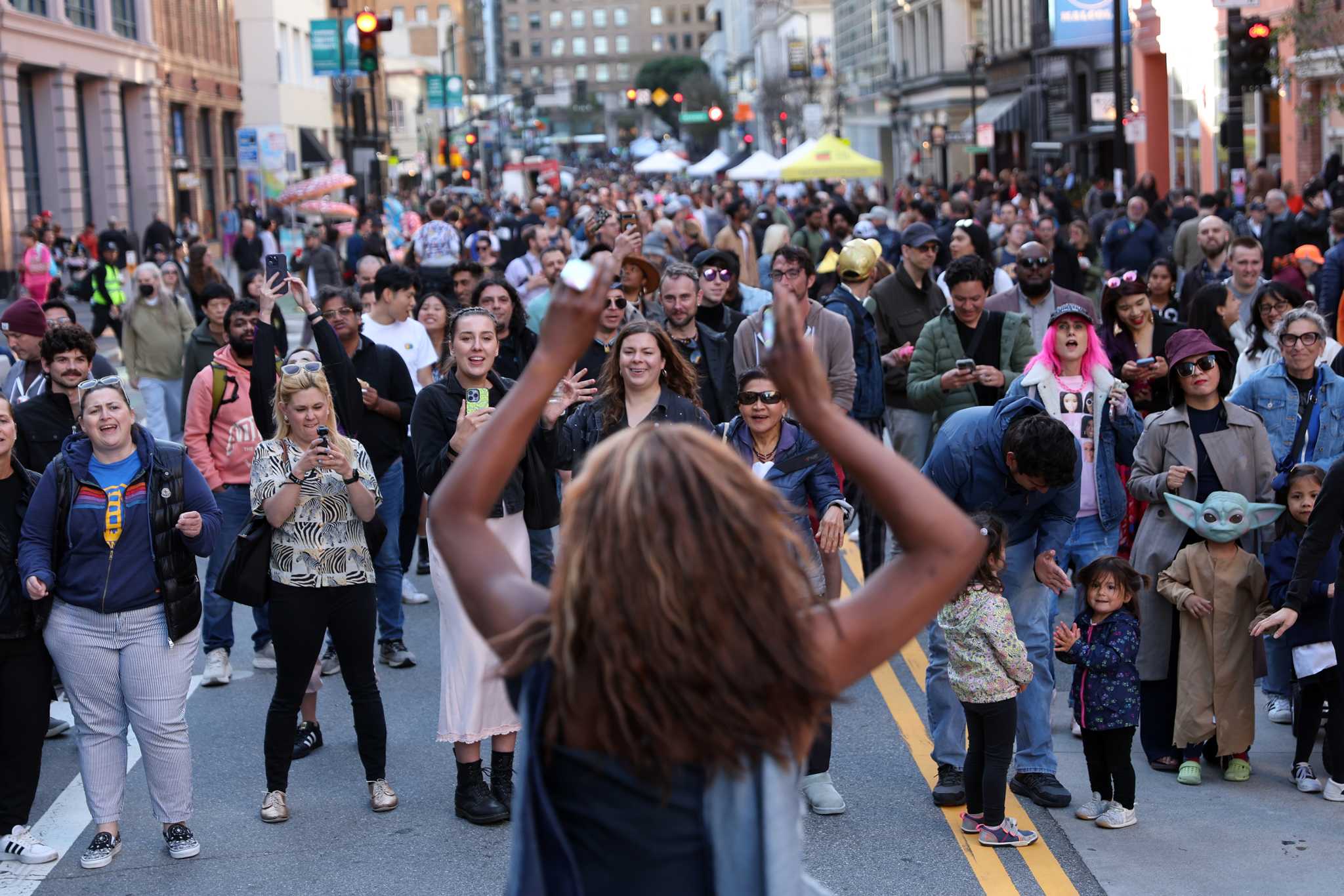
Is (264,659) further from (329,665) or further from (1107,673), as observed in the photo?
(1107,673)

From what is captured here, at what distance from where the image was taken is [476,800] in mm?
6430

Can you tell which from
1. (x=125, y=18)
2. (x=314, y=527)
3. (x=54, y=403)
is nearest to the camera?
(x=314, y=527)

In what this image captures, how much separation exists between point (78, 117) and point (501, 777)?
38.0 metres

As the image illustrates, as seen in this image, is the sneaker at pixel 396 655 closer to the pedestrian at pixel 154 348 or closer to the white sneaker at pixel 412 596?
the white sneaker at pixel 412 596

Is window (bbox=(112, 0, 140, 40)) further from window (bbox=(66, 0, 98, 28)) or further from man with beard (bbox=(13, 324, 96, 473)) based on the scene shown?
man with beard (bbox=(13, 324, 96, 473))

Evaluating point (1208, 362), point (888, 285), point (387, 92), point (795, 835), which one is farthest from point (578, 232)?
point (387, 92)

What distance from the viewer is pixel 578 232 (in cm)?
2252

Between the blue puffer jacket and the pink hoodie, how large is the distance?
4.37 meters

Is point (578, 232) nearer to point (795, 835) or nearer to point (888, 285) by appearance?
point (888, 285)

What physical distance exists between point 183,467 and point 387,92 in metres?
85.0

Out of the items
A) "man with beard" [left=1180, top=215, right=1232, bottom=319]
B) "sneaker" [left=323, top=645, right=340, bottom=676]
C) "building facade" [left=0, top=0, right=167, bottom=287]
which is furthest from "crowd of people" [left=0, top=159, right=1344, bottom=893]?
"building facade" [left=0, top=0, right=167, bottom=287]

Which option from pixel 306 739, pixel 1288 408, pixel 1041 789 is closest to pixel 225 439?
pixel 306 739

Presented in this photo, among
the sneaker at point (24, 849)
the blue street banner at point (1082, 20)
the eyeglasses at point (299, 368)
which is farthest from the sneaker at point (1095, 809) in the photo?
the blue street banner at point (1082, 20)

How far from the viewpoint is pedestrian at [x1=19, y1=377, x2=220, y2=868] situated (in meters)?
5.99
